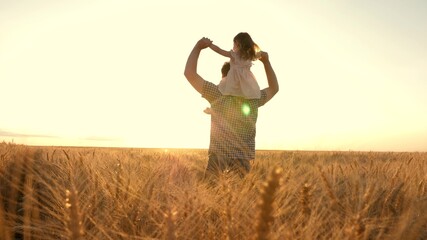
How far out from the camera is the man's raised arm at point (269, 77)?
3840 millimetres

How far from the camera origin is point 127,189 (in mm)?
1567

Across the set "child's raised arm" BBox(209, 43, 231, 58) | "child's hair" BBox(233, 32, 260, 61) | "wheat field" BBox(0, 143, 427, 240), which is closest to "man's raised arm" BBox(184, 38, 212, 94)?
"child's raised arm" BBox(209, 43, 231, 58)

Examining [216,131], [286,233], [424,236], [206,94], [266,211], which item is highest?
[206,94]

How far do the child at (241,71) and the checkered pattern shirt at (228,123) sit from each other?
0.28 feet

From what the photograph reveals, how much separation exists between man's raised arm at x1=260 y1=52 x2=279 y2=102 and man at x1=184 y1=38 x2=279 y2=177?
0.32 m

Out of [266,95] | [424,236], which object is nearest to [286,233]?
[424,236]

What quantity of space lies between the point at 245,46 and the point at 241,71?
0.67ft

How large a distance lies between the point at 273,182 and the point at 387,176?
234 cm

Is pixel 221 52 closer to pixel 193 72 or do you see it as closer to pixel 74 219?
pixel 193 72

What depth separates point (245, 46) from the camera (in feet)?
11.3

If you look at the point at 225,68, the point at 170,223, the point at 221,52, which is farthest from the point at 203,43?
the point at 170,223

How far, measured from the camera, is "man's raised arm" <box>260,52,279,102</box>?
384 centimetres

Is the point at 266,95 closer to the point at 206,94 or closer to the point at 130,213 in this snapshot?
the point at 206,94

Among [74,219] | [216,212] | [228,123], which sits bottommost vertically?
[216,212]
